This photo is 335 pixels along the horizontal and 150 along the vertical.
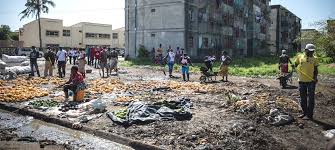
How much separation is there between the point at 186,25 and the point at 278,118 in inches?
1069

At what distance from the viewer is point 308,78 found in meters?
9.57

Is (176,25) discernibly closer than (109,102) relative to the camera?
No

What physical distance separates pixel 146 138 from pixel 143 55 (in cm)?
3025

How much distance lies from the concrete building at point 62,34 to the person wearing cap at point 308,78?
6312 centimetres

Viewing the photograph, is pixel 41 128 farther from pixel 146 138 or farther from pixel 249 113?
pixel 249 113

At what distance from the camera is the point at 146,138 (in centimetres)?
778

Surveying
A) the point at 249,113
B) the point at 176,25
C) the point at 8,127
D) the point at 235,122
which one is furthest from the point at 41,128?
the point at 176,25

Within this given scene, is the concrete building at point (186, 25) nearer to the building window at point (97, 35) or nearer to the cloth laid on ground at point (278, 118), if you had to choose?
the cloth laid on ground at point (278, 118)

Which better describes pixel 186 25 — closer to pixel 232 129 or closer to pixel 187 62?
pixel 187 62

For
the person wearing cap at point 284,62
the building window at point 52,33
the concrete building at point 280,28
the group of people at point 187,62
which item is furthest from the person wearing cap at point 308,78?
the building window at point 52,33

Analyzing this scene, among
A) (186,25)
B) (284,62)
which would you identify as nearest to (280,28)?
(186,25)

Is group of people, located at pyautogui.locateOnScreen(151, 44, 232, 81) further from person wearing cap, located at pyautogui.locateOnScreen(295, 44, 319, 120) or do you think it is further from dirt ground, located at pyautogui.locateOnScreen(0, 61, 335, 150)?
person wearing cap, located at pyautogui.locateOnScreen(295, 44, 319, 120)

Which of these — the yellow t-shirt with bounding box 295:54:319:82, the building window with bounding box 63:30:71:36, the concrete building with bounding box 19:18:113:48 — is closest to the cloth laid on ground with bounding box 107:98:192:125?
the yellow t-shirt with bounding box 295:54:319:82

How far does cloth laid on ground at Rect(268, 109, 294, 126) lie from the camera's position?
28.4 ft
